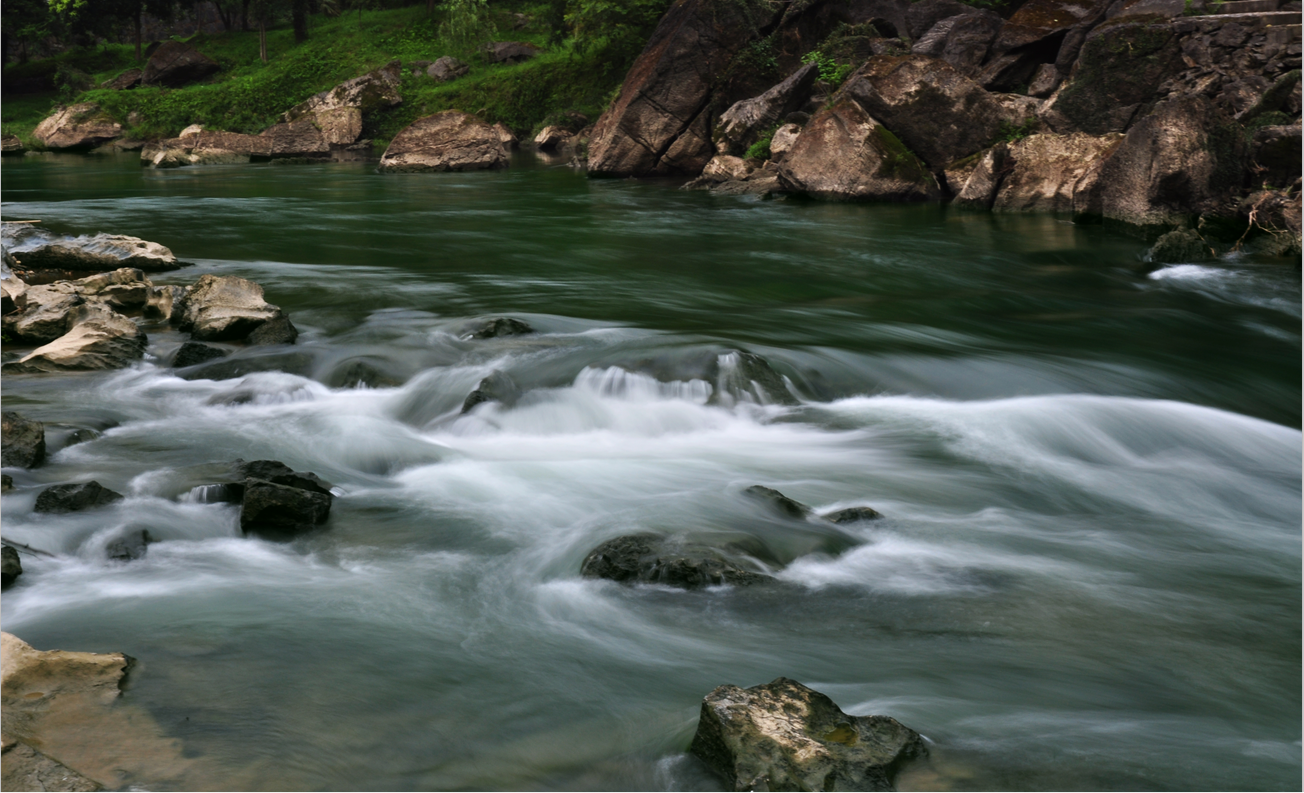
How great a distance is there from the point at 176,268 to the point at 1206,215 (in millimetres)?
12160

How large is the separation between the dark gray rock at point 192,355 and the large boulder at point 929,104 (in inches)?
477

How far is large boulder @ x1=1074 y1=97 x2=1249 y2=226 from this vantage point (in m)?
12.2

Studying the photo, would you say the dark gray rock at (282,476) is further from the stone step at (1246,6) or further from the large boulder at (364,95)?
the large boulder at (364,95)

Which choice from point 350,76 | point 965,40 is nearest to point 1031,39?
point 965,40

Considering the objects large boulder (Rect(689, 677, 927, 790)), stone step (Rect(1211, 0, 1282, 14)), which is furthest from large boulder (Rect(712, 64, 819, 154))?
large boulder (Rect(689, 677, 927, 790))

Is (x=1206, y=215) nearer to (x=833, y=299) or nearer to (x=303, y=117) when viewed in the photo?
(x=833, y=299)

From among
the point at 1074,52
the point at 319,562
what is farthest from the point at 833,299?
the point at 1074,52

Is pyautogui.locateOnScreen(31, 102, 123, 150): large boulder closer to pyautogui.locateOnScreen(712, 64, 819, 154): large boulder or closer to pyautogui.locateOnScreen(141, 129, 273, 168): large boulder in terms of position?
pyautogui.locateOnScreen(141, 129, 273, 168): large boulder

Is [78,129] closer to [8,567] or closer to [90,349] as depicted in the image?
[90,349]

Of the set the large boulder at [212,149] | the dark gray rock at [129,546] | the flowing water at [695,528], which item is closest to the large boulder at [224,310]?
the flowing water at [695,528]

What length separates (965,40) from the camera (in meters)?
18.7

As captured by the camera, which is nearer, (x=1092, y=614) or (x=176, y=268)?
(x=1092, y=614)

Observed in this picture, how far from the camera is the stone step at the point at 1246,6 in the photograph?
14.1m

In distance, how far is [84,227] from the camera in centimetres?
1387
